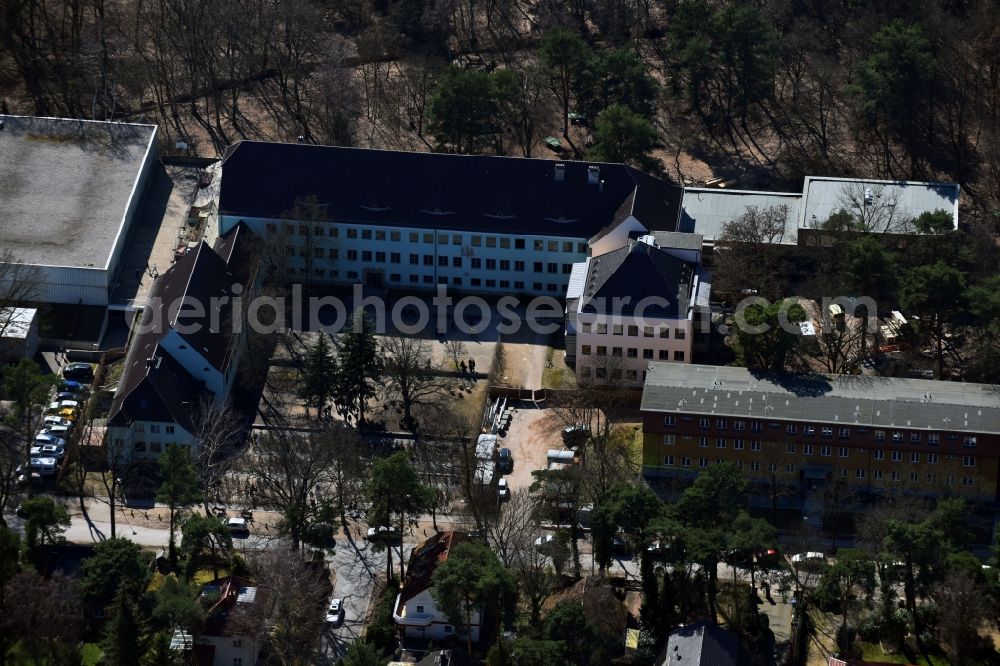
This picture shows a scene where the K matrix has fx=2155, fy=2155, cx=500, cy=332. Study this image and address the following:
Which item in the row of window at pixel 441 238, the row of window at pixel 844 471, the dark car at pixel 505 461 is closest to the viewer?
the row of window at pixel 844 471

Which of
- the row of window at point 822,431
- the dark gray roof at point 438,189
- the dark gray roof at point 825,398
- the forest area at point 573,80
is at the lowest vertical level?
the row of window at point 822,431

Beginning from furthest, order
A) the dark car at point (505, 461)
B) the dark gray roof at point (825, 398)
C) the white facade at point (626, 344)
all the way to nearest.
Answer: the white facade at point (626, 344) < the dark car at point (505, 461) < the dark gray roof at point (825, 398)

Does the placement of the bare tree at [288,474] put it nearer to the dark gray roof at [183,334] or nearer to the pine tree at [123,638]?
the dark gray roof at [183,334]

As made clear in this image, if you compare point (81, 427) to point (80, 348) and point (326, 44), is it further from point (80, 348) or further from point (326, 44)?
point (326, 44)

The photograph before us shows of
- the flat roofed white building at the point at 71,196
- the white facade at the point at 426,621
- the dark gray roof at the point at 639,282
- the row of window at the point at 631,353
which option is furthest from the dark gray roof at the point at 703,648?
the flat roofed white building at the point at 71,196

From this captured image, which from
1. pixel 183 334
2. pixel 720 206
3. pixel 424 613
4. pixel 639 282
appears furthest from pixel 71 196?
pixel 424 613

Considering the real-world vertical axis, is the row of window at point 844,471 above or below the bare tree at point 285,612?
above

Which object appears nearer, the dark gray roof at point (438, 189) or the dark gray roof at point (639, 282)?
the dark gray roof at point (639, 282)
